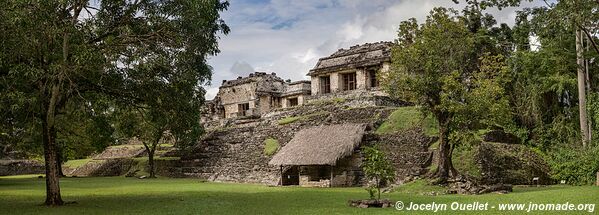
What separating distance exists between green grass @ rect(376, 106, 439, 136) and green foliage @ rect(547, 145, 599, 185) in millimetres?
5082

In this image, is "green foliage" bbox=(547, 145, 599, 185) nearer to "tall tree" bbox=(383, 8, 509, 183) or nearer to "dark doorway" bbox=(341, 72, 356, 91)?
"tall tree" bbox=(383, 8, 509, 183)

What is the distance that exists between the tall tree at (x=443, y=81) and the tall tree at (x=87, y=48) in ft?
25.7

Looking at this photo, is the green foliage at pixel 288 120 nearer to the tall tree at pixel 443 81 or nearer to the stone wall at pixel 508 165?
the tall tree at pixel 443 81

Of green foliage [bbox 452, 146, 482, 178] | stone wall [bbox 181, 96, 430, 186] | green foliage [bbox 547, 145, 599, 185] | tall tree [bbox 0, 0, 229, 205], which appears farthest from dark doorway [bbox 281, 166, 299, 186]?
green foliage [bbox 547, 145, 599, 185]

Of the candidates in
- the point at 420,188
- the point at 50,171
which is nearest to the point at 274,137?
the point at 420,188

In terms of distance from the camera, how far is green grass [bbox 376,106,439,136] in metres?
25.3

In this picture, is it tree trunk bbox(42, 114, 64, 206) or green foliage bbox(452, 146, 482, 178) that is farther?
green foliage bbox(452, 146, 482, 178)

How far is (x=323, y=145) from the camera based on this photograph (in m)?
24.4

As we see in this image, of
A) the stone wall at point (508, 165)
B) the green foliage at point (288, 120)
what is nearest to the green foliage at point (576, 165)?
the stone wall at point (508, 165)

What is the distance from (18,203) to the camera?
53.3 ft

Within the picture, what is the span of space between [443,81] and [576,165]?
6.46 metres

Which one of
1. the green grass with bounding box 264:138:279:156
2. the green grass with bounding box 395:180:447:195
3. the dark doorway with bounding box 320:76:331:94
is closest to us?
the green grass with bounding box 395:180:447:195

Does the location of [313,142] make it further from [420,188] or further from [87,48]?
[87,48]

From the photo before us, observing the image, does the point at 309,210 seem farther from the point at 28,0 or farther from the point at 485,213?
the point at 28,0
